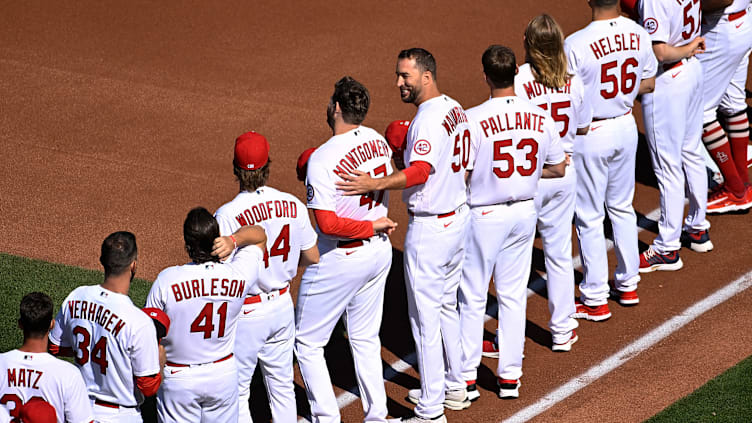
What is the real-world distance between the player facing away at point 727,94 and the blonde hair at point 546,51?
2.35 m

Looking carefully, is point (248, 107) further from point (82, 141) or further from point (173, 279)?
point (173, 279)

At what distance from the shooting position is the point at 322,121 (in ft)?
34.8

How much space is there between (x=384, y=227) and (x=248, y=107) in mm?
5350

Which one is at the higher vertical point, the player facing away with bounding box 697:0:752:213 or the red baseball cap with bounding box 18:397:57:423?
the player facing away with bounding box 697:0:752:213

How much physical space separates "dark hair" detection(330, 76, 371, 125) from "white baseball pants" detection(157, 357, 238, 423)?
1.46 m

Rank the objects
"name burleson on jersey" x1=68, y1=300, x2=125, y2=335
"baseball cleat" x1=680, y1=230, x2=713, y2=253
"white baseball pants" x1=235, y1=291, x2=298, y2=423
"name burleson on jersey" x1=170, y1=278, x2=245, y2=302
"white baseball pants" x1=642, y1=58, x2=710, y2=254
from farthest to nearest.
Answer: "baseball cleat" x1=680, y1=230, x2=713, y2=253, "white baseball pants" x1=642, y1=58, x2=710, y2=254, "white baseball pants" x1=235, y1=291, x2=298, y2=423, "name burleson on jersey" x1=170, y1=278, x2=245, y2=302, "name burleson on jersey" x1=68, y1=300, x2=125, y2=335

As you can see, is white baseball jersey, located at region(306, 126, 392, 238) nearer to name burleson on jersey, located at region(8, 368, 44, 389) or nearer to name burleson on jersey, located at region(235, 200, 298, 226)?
name burleson on jersey, located at region(235, 200, 298, 226)

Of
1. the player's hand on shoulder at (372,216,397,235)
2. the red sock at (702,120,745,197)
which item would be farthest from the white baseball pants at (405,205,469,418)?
the red sock at (702,120,745,197)

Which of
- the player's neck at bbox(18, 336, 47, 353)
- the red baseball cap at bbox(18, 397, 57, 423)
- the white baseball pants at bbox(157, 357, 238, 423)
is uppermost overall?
the player's neck at bbox(18, 336, 47, 353)

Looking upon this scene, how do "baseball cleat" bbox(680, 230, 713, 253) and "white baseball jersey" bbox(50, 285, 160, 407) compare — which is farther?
"baseball cleat" bbox(680, 230, 713, 253)

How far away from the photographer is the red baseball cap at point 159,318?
4914 mm

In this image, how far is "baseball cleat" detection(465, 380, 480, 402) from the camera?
6586 mm

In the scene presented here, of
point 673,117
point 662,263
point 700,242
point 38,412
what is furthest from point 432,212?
point 700,242

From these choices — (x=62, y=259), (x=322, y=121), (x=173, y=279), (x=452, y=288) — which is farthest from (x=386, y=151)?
(x=322, y=121)
